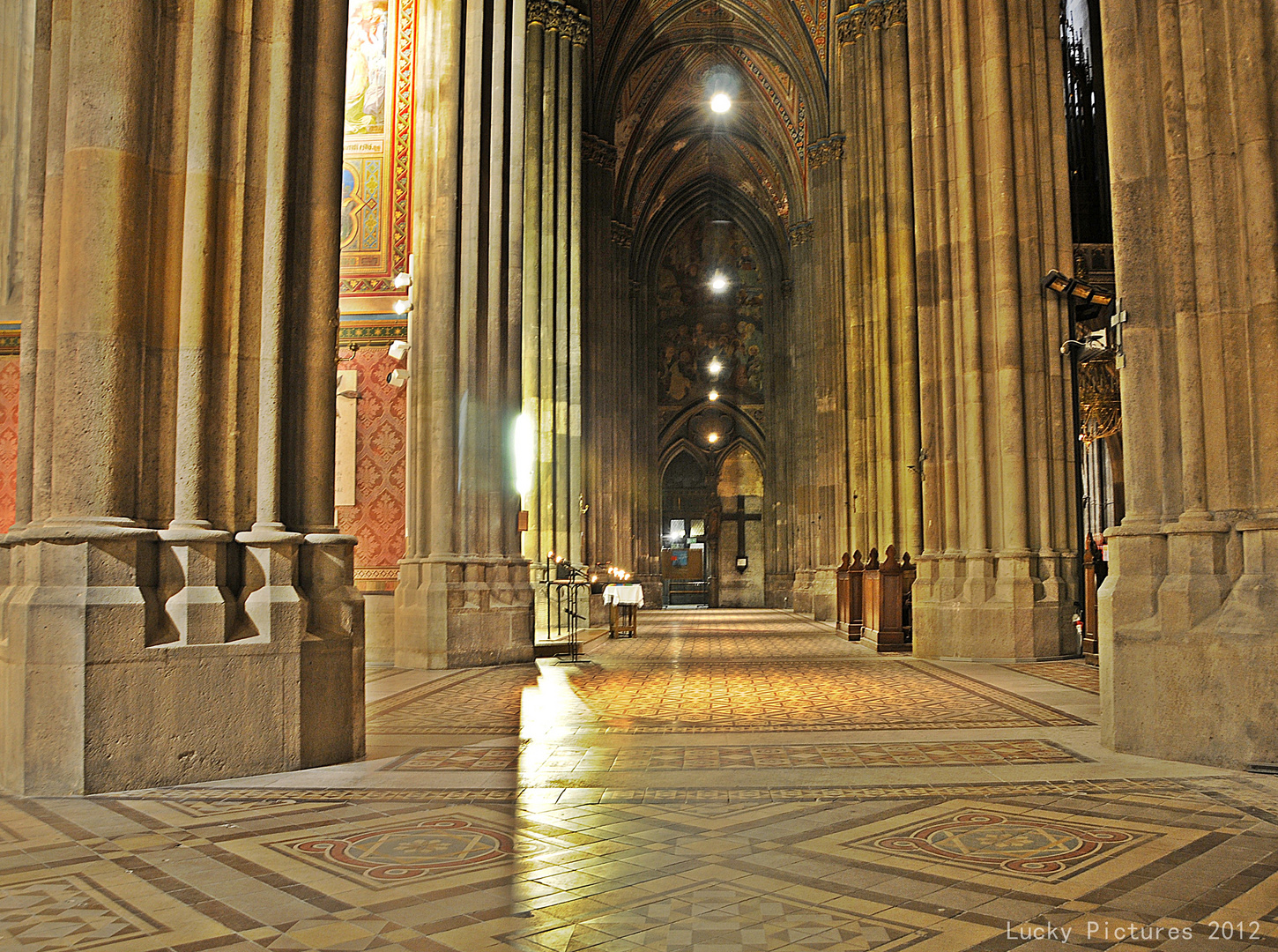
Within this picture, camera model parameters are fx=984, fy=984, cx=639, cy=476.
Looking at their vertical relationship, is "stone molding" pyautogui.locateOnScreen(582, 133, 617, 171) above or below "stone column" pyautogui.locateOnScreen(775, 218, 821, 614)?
above

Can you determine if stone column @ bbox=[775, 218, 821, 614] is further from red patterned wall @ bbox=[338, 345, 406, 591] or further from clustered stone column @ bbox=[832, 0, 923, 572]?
red patterned wall @ bbox=[338, 345, 406, 591]

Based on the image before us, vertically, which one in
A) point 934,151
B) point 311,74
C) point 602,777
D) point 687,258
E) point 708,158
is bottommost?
point 602,777

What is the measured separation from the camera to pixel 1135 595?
18.9 ft

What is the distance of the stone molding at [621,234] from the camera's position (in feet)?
110

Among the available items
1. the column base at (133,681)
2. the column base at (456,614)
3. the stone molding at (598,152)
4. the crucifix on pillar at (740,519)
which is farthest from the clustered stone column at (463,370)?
the crucifix on pillar at (740,519)

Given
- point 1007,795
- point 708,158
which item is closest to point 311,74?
point 1007,795

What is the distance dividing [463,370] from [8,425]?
4.98 metres

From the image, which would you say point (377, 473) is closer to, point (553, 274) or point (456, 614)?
point (456, 614)

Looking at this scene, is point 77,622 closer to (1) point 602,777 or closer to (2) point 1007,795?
(1) point 602,777

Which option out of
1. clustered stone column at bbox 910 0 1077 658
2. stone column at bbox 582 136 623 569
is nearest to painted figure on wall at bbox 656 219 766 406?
stone column at bbox 582 136 623 569

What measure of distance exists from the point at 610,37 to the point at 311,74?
2445 centimetres

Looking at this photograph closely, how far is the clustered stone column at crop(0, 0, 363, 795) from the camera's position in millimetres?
4828

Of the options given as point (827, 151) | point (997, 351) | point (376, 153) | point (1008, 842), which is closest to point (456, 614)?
point (376, 153)

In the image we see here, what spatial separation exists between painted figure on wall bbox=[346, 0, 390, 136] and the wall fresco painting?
0.01 metres
